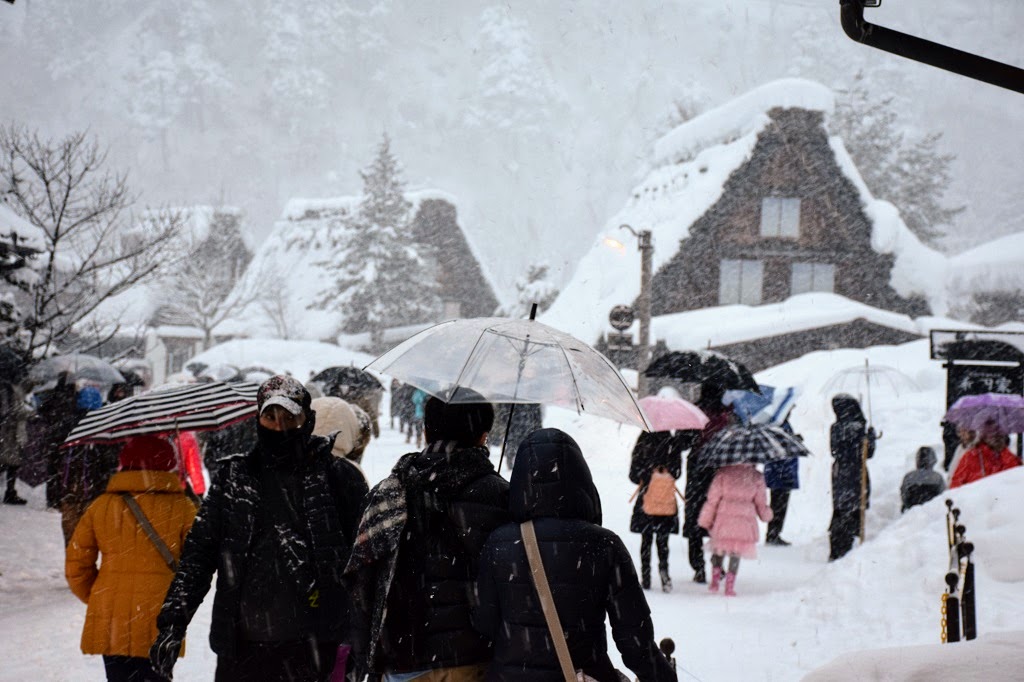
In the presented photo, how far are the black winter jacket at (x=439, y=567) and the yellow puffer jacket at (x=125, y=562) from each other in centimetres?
128

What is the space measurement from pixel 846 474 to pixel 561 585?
884cm

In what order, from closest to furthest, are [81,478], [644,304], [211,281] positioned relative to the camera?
[81,478], [644,304], [211,281]

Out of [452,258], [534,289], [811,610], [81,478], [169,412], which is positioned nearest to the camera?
[169,412]

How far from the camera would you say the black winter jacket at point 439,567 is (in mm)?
2969

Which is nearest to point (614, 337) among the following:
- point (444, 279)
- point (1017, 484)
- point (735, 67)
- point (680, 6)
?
point (1017, 484)

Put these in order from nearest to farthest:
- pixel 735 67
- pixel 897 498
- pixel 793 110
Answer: pixel 897 498 < pixel 793 110 < pixel 735 67

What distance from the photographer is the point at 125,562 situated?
153 inches

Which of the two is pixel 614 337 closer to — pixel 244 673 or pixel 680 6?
pixel 244 673

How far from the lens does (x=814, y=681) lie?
306 centimetres

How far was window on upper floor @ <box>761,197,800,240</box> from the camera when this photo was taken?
31.4 metres

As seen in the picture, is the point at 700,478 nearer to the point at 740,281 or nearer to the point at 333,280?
the point at 740,281

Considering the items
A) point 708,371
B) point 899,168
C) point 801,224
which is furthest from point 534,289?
point 708,371

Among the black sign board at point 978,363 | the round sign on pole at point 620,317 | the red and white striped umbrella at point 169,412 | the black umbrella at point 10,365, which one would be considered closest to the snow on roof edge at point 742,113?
the round sign on pole at point 620,317

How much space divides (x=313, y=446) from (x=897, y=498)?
407 inches
